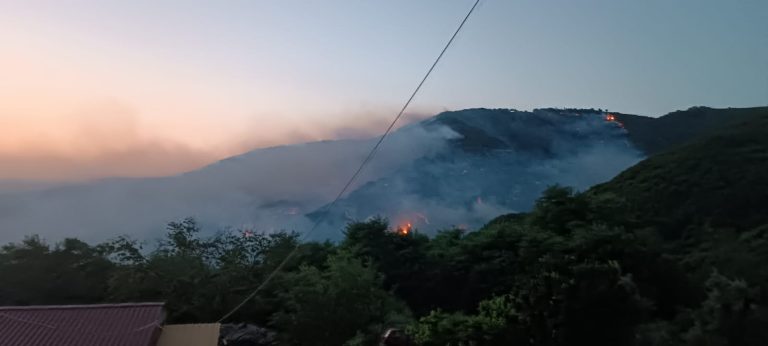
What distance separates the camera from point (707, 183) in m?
34.6

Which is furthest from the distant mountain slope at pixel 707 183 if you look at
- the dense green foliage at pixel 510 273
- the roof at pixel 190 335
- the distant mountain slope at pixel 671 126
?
the roof at pixel 190 335

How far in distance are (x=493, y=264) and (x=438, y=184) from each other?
50914 mm

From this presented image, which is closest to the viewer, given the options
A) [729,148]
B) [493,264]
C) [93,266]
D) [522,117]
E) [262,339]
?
[262,339]

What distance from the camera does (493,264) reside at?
26.1 m

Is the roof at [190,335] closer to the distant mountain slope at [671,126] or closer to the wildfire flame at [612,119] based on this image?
the distant mountain slope at [671,126]

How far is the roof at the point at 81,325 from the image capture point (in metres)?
13.9

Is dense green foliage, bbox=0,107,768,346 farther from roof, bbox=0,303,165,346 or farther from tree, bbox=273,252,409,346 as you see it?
roof, bbox=0,303,165,346

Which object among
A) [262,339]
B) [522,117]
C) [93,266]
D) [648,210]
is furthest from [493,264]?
[522,117]

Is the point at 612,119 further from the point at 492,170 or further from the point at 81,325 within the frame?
the point at 81,325

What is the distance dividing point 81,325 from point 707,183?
32144 mm

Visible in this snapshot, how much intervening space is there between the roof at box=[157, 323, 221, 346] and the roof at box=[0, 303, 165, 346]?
56 centimetres

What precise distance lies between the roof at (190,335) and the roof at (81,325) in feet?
1.83

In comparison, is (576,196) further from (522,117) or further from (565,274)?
(522,117)

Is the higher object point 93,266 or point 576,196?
point 576,196
